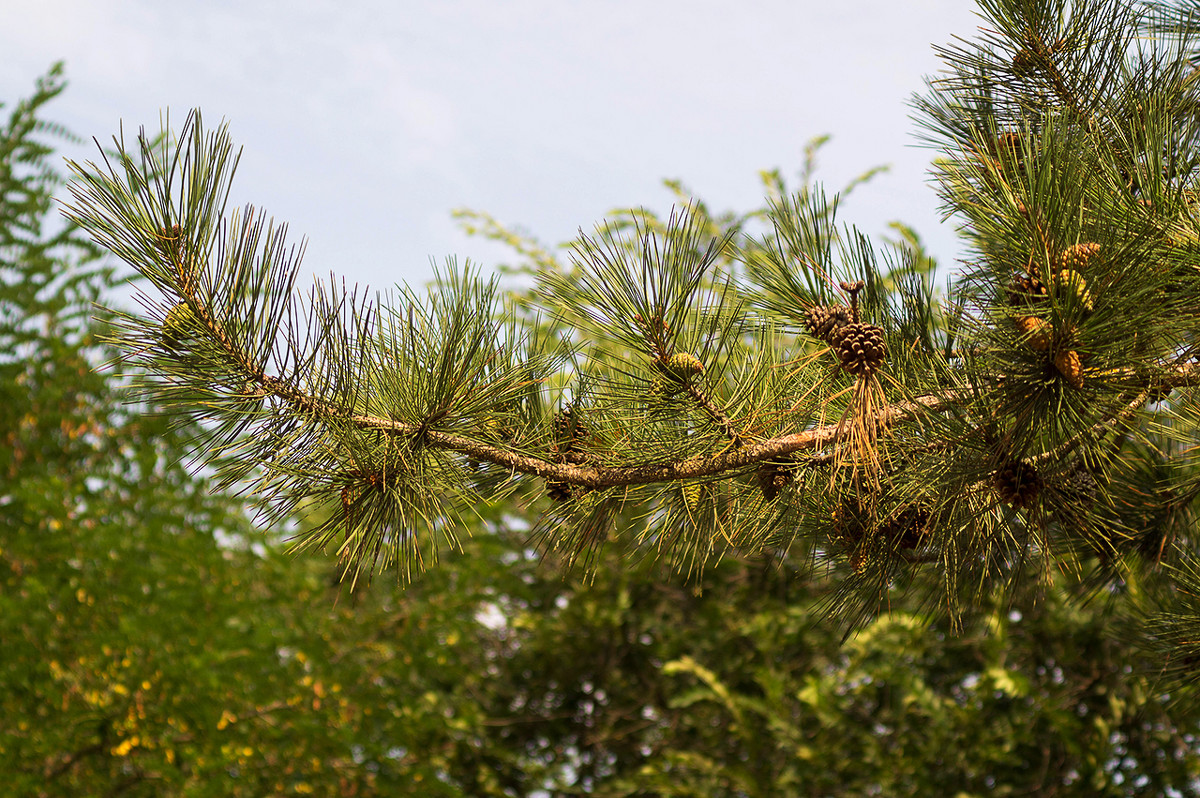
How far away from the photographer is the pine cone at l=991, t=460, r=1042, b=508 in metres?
1.25

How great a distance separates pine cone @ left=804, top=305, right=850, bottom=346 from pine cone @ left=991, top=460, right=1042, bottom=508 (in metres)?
0.30

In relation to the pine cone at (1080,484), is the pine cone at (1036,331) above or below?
below

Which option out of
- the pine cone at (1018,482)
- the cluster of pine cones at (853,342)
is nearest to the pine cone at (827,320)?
the cluster of pine cones at (853,342)

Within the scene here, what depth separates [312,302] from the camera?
1122 millimetres

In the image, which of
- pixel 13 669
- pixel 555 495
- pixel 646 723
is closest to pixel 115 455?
pixel 13 669

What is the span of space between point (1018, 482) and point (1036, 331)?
0.29m

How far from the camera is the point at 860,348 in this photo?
44.7 inches

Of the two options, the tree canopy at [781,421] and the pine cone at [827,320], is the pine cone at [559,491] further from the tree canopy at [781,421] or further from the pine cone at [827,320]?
the pine cone at [827,320]

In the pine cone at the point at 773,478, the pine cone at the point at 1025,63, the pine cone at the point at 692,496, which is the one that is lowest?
the pine cone at the point at 692,496

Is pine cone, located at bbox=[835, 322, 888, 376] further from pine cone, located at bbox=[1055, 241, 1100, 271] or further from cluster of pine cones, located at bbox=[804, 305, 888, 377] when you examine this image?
pine cone, located at bbox=[1055, 241, 1100, 271]

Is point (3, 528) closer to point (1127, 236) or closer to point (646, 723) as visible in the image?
point (646, 723)

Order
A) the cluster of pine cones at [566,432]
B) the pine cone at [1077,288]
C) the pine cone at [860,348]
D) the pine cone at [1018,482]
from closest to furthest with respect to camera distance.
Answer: the pine cone at [1077,288], the pine cone at [860,348], the pine cone at [1018,482], the cluster of pine cones at [566,432]

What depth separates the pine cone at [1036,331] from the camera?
1033 millimetres

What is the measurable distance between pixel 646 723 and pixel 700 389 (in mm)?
3139
